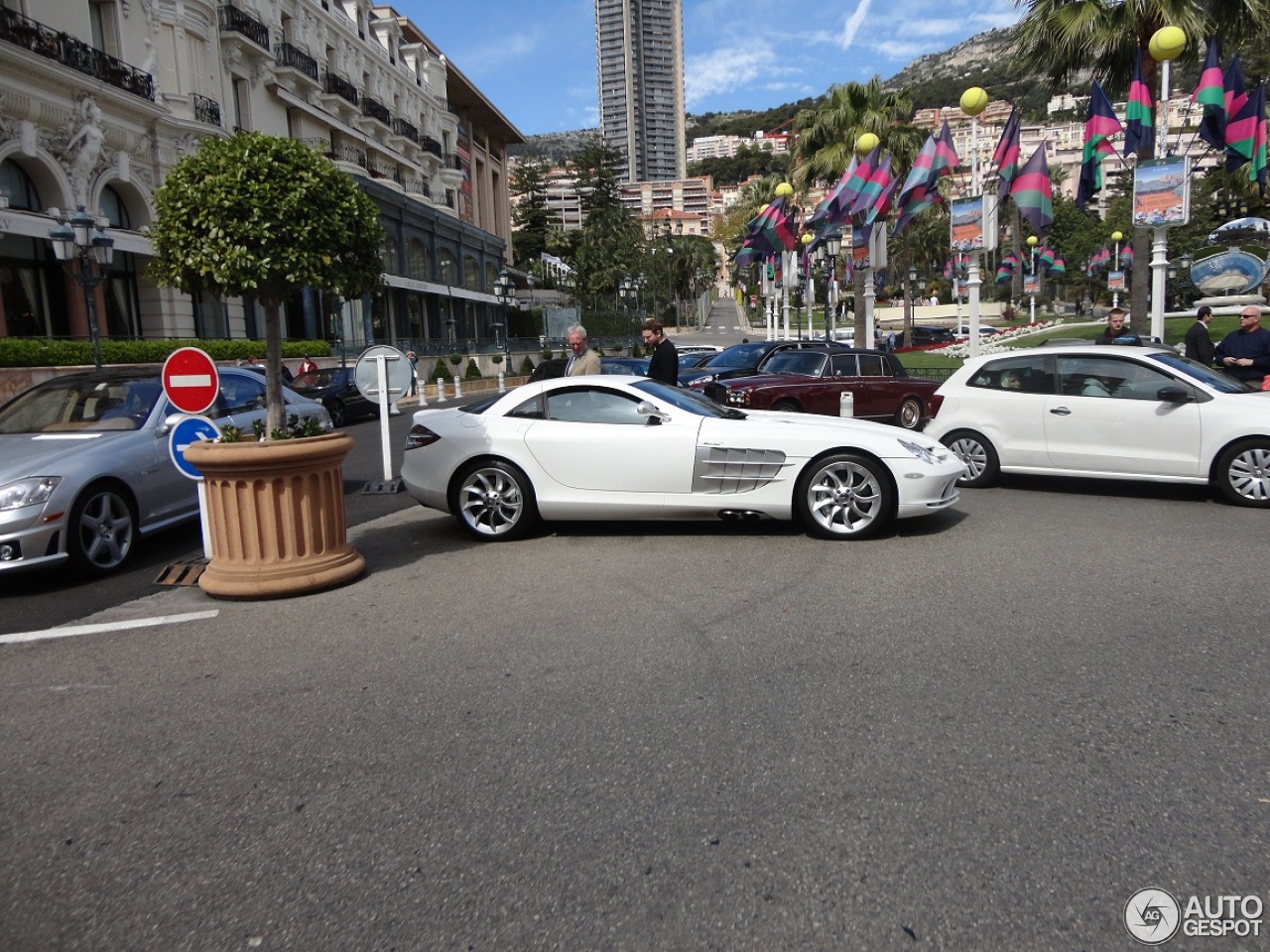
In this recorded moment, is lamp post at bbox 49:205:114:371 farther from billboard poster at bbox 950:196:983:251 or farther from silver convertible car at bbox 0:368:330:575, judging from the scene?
billboard poster at bbox 950:196:983:251

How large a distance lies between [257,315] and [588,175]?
249 ft

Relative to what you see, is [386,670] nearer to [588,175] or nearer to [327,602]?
[327,602]

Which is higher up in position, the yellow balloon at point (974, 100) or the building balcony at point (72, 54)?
the building balcony at point (72, 54)

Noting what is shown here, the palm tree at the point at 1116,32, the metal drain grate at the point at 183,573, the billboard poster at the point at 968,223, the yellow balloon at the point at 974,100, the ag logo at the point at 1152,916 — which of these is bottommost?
the ag logo at the point at 1152,916

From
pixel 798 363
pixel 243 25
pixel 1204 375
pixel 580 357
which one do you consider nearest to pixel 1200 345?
pixel 1204 375

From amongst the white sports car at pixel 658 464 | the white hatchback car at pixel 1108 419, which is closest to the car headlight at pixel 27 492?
the white sports car at pixel 658 464

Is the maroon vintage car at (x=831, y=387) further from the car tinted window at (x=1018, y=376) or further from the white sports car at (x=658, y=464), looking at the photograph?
the white sports car at (x=658, y=464)

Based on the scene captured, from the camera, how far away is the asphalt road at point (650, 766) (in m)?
2.63

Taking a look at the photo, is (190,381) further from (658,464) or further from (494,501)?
(658,464)

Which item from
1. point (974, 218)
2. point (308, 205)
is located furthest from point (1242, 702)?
point (974, 218)

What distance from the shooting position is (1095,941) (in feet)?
8.02

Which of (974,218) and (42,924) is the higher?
(974,218)

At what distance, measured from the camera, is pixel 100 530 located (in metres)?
6.95

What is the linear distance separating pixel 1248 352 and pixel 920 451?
635 centimetres
